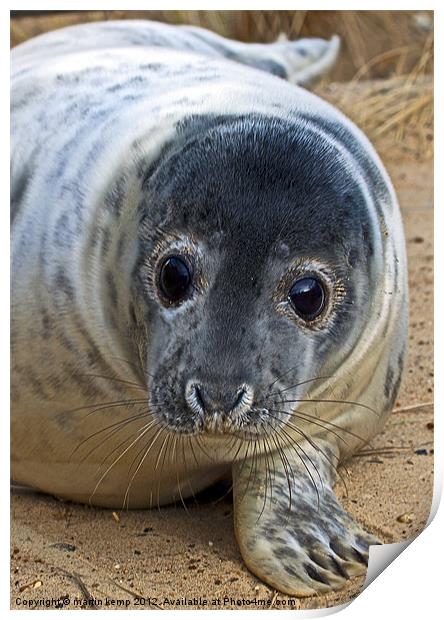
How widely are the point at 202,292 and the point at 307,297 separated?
0.23m

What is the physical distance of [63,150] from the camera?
2.86 meters

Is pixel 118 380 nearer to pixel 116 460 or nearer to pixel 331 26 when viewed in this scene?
pixel 116 460

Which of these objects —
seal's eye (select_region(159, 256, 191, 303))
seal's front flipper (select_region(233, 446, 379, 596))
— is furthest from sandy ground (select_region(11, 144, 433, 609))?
seal's eye (select_region(159, 256, 191, 303))

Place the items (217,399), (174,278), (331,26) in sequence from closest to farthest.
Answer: (217,399) → (174,278) → (331,26)

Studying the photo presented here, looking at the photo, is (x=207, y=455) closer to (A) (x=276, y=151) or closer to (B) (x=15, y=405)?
(B) (x=15, y=405)

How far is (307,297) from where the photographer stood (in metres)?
2.39

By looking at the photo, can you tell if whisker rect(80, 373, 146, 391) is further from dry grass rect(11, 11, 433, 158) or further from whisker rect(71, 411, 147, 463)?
dry grass rect(11, 11, 433, 158)

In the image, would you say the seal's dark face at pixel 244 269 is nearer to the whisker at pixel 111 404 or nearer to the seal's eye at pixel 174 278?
the seal's eye at pixel 174 278

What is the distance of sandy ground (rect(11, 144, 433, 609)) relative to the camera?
2.61 metres

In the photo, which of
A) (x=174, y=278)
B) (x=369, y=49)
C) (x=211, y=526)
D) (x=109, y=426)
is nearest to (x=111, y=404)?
(x=109, y=426)

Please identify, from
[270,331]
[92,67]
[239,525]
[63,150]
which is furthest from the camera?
[92,67]

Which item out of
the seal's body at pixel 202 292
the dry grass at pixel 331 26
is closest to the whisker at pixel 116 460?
the seal's body at pixel 202 292

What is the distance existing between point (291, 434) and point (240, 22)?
1.10 m
